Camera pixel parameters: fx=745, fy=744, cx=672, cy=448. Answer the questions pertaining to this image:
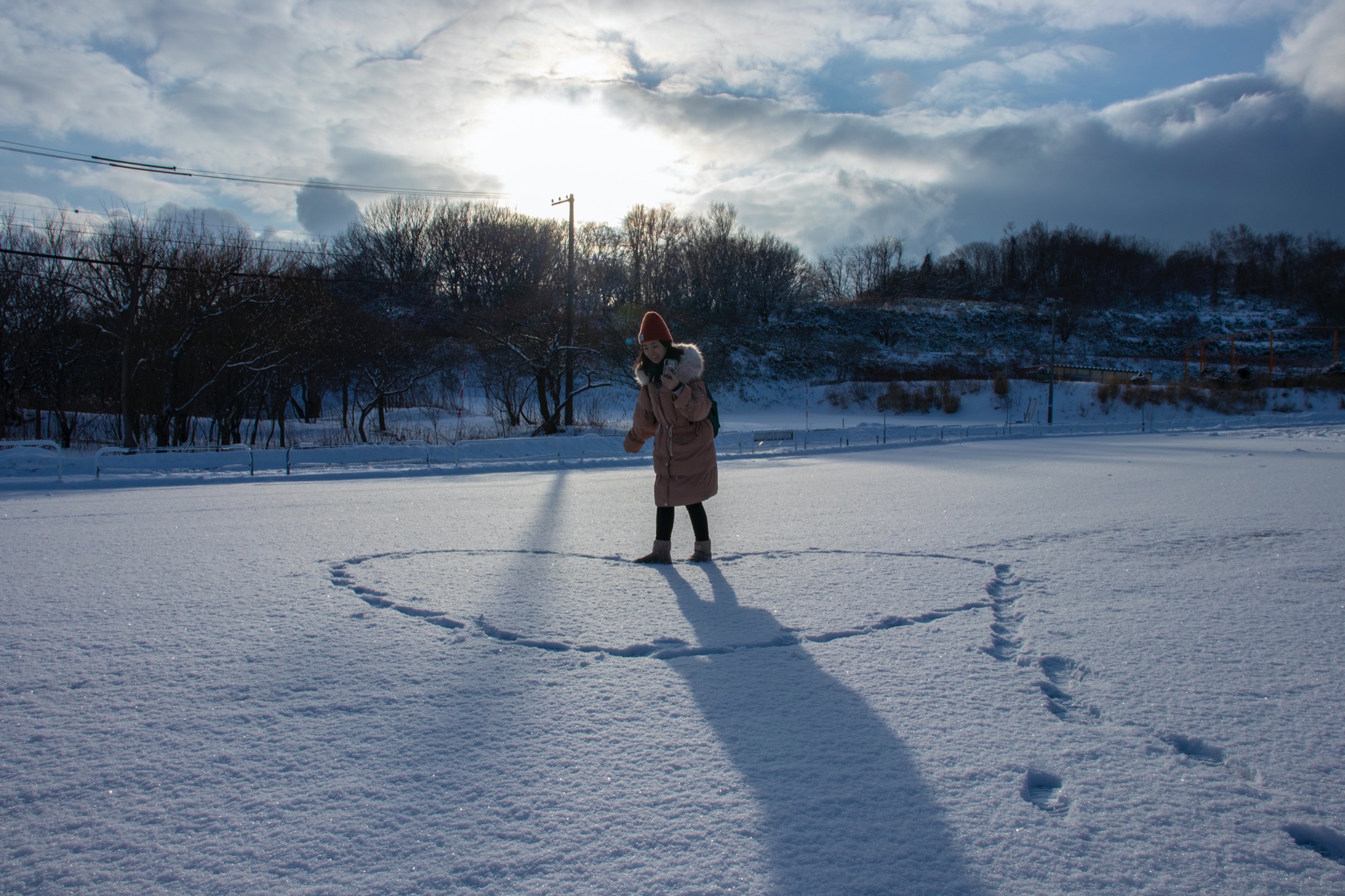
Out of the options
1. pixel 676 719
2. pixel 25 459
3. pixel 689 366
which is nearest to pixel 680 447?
pixel 689 366

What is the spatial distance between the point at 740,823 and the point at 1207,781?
1.43 m

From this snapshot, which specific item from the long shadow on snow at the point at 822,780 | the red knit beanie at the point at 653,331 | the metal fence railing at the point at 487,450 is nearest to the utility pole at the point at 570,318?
the metal fence railing at the point at 487,450

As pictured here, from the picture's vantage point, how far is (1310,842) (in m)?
1.95

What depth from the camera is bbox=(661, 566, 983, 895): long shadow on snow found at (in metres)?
1.83

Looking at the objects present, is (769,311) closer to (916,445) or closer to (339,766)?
(916,445)

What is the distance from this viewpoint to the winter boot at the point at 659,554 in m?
5.45

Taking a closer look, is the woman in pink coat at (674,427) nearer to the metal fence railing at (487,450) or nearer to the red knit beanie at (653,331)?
the red knit beanie at (653,331)

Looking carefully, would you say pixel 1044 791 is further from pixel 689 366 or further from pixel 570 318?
pixel 570 318

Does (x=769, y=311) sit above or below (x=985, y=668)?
above

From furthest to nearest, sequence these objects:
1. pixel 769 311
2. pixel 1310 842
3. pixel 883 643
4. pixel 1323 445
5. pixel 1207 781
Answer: pixel 769 311 → pixel 1323 445 → pixel 883 643 → pixel 1207 781 → pixel 1310 842

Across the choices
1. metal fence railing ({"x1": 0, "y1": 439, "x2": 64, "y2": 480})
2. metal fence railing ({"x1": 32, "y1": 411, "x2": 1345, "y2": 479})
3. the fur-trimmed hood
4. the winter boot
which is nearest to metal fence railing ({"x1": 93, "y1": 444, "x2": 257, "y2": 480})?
metal fence railing ({"x1": 32, "y1": 411, "x2": 1345, "y2": 479})

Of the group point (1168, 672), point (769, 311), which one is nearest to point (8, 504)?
point (1168, 672)

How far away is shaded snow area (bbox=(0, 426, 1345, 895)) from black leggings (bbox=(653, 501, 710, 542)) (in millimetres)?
261

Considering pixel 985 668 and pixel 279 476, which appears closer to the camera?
pixel 985 668
